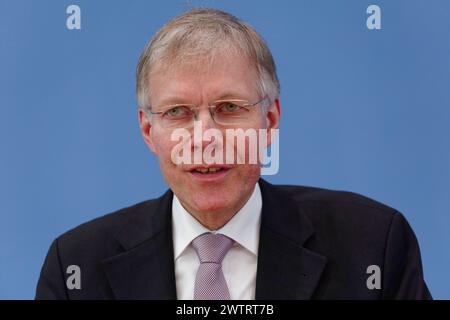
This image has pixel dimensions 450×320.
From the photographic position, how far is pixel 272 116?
2.27 meters

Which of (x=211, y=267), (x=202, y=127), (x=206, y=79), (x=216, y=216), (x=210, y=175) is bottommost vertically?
(x=211, y=267)

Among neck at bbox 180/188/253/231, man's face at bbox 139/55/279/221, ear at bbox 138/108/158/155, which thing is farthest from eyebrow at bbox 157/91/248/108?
neck at bbox 180/188/253/231

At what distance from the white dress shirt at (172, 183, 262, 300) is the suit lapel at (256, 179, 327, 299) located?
0.11 feet

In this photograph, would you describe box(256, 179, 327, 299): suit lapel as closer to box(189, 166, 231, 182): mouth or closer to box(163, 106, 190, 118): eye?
box(189, 166, 231, 182): mouth

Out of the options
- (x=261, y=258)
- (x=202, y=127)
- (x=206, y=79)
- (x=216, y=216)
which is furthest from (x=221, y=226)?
(x=206, y=79)

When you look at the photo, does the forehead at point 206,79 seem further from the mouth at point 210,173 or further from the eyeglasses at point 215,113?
the mouth at point 210,173

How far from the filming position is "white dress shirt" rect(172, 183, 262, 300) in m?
2.16

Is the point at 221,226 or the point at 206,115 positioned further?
the point at 221,226

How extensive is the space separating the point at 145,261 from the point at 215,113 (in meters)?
0.43

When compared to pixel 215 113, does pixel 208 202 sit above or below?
below

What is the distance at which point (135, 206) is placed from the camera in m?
2.43

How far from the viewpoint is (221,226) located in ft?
7.24

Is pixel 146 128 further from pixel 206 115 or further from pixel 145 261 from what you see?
pixel 145 261

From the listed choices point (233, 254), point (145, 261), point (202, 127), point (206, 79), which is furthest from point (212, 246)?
point (206, 79)
